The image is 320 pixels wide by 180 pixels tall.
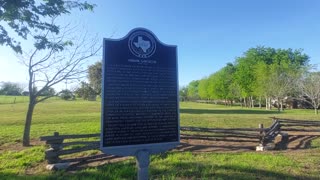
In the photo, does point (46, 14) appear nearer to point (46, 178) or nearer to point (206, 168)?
point (46, 178)

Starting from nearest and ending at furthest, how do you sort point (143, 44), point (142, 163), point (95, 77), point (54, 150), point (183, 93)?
point (142, 163) → point (143, 44) → point (54, 150) → point (95, 77) → point (183, 93)

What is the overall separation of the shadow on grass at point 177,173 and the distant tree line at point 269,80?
4031cm

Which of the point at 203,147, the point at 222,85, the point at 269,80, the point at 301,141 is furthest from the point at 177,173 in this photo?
the point at 222,85

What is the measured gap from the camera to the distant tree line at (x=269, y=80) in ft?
158

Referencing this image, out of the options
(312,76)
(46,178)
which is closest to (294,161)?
(46,178)

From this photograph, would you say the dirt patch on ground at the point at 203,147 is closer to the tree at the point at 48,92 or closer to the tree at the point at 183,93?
the tree at the point at 48,92

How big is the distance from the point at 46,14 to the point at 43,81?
16.4ft

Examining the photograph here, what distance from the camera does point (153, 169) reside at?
716cm

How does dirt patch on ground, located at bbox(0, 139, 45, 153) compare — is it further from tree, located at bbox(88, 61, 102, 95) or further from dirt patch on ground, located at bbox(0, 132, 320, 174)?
tree, located at bbox(88, 61, 102, 95)

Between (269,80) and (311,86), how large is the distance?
7.54 metres

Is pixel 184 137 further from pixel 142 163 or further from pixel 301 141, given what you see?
pixel 142 163

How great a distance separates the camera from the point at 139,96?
488 cm

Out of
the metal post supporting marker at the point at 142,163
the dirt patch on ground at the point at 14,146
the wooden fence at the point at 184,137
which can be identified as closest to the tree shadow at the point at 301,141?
the wooden fence at the point at 184,137

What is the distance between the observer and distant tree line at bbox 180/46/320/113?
48219 millimetres
